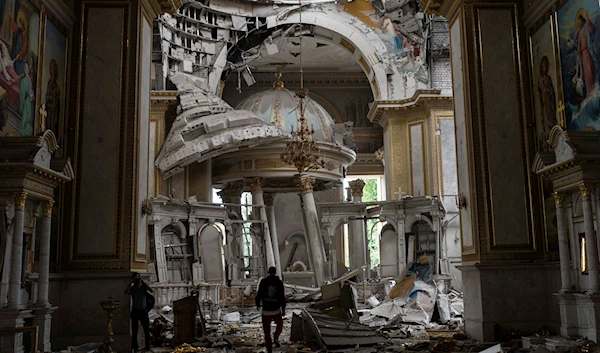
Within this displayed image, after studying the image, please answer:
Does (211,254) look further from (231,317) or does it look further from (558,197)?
(558,197)

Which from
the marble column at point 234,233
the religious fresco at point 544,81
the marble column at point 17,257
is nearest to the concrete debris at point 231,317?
the marble column at point 234,233

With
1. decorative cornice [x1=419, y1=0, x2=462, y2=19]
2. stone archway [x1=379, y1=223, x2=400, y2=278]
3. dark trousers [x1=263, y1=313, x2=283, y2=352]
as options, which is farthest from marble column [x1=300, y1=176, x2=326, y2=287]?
dark trousers [x1=263, y1=313, x2=283, y2=352]

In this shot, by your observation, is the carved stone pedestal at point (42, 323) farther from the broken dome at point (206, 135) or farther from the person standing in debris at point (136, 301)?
the broken dome at point (206, 135)

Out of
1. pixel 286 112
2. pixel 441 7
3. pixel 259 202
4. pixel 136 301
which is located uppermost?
pixel 286 112

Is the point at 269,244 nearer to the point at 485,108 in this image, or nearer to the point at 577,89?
the point at 485,108

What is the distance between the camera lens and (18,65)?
30.7ft

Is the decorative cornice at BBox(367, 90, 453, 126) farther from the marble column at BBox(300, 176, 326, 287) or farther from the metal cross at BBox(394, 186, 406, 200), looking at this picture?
the marble column at BBox(300, 176, 326, 287)

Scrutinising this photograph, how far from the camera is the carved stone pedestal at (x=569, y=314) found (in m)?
9.74

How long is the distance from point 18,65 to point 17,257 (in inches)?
116

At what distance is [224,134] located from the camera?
19.4 metres

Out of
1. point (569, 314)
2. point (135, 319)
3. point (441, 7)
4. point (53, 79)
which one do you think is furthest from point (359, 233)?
point (53, 79)

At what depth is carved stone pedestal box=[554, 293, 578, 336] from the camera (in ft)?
31.9

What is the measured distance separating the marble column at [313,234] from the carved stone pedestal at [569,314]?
1141cm

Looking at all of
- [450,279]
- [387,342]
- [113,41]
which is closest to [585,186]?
[387,342]
